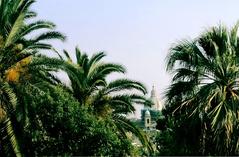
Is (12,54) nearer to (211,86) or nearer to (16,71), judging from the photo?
(16,71)

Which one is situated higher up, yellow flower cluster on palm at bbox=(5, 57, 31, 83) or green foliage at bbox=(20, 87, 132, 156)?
yellow flower cluster on palm at bbox=(5, 57, 31, 83)

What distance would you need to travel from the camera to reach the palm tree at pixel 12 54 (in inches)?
622

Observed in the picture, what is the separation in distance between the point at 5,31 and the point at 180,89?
17.7 ft

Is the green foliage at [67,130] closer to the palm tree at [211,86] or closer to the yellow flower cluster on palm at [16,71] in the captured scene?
the yellow flower cluster on palm at [16,71]

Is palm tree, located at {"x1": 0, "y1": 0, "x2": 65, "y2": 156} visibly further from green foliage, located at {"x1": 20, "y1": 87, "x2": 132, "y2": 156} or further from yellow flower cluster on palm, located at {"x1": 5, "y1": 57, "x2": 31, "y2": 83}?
green foliage, located at {"x1": 20, "y1": 87, "x2": 132, "y2": 156}

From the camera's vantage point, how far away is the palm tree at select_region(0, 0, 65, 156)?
51.8 ft

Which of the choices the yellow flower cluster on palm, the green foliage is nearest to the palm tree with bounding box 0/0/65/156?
the yellow flower cluster on palm

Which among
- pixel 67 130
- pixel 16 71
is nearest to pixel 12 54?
pixel 16 71

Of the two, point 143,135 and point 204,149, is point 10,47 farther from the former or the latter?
point 143,135

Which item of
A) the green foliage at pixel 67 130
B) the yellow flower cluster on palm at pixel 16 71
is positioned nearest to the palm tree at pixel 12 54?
the yellow flower cluster on palm at pixel 16 71

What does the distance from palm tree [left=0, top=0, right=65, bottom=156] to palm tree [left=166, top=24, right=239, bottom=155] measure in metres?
4.38

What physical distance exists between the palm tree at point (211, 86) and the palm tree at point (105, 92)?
676 cm

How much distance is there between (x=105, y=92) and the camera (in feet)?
76.3

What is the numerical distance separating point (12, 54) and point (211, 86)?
231 inches
